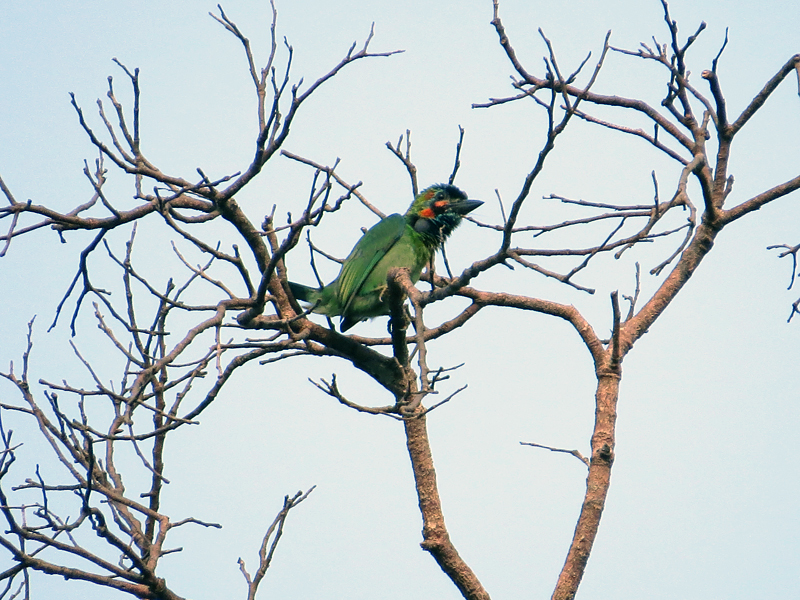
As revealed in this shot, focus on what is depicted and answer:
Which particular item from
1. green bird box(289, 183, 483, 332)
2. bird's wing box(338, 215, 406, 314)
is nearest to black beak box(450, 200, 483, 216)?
green bird box(289, 183, 483, 332)

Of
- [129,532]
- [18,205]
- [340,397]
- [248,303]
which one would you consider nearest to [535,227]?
[340,397]

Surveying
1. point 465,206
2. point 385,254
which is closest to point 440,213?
point 465,206

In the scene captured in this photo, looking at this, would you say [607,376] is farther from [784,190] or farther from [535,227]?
[784,190]

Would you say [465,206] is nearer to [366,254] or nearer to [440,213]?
[440,213]

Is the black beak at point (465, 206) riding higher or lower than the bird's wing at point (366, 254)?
Answer: higher

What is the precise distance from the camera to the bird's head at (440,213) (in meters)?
5.09

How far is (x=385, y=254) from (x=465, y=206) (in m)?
0.67

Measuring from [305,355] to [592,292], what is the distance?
1.41 metres

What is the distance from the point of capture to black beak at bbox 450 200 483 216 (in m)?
5.09

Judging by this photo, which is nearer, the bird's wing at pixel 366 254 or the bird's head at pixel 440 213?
the bird's wing at pixel 366 254

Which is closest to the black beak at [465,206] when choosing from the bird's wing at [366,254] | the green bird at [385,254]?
the green bird at [385,254]

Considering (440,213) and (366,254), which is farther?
(440,213)

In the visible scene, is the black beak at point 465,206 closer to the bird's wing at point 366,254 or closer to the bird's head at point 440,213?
the bird's head at point 440,213

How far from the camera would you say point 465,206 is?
16.8 ft
